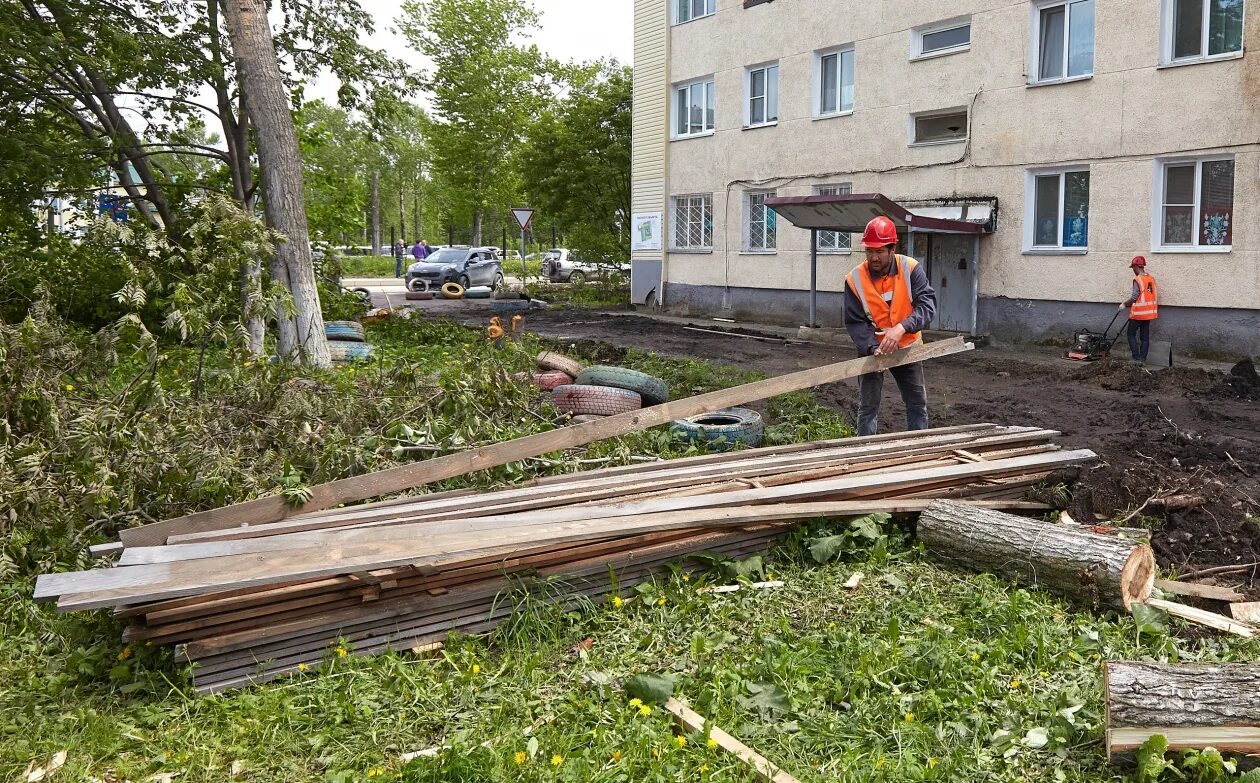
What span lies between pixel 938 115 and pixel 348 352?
12.4m

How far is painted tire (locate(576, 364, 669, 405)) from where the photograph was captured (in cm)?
927

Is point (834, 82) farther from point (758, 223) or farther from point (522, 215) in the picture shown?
point (522, 215)

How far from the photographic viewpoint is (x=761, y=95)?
2317 centimetres

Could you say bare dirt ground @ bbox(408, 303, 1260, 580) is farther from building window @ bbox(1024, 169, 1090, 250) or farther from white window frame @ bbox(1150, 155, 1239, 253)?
white window frame @ bbox(1150, 155, 1239, 253)

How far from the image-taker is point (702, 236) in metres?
25.2

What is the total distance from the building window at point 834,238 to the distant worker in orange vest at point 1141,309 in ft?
21.9

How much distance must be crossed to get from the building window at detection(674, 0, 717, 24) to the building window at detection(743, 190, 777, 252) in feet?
15.8

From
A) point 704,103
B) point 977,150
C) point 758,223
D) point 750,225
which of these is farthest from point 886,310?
point 704,103

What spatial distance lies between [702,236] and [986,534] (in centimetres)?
2035

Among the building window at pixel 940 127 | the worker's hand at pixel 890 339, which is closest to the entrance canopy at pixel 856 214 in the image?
the building window at pixel 940 127

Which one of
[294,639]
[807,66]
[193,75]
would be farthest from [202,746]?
[807,66]

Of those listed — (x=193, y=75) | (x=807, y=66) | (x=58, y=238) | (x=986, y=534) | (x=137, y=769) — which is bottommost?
(x=137, y=769)

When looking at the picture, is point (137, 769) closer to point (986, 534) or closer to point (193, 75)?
point (986, 534)

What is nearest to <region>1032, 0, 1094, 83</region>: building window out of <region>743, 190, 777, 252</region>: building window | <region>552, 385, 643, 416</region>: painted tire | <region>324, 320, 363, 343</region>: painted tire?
<region>743, 190, 777, 252</region>: building window
